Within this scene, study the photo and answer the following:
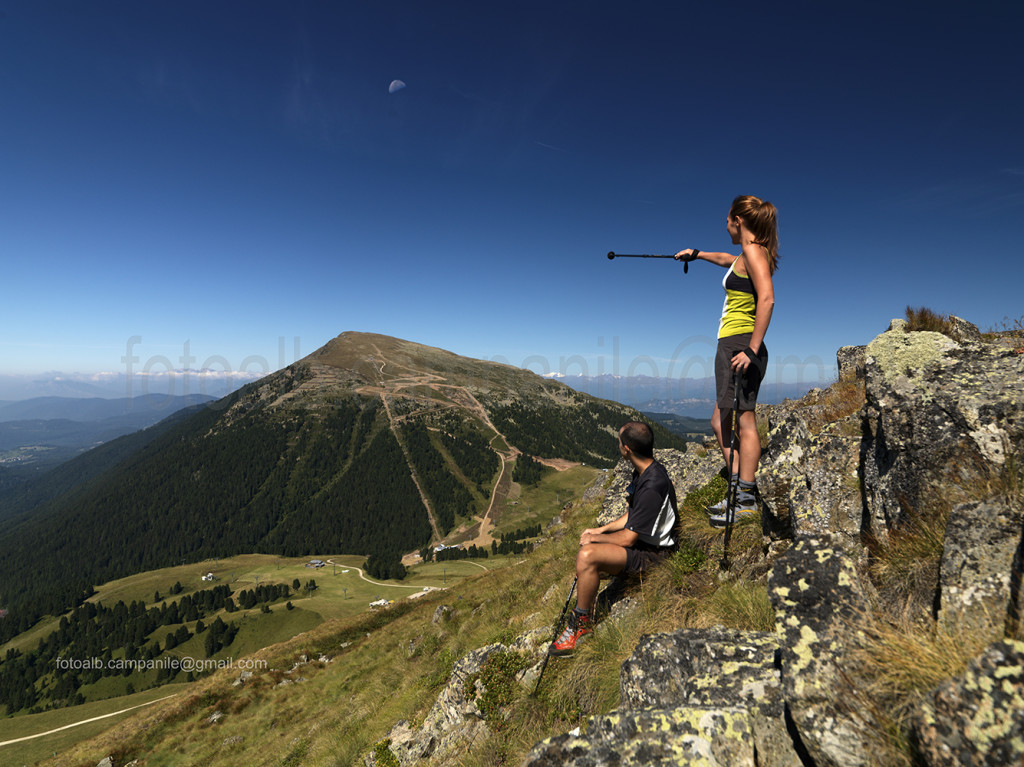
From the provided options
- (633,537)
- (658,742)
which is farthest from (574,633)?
(658,742)

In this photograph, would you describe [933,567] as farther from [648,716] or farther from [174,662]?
[174,662]

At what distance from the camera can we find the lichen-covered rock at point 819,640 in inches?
111

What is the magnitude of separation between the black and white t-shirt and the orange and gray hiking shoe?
1668 mm

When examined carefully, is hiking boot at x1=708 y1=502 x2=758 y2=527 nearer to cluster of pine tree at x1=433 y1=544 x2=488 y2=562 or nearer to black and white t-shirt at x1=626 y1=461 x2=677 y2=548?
black and white t-shirt at x1=626 y1=461 x2=677 y2=548

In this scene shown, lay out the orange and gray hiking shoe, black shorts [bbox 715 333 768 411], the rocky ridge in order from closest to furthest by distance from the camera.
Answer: the rocky ridge, black shorts [bbox 715 333 768 411], the orange and gray hiking shoe

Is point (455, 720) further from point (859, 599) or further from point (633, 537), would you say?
point (859, 599)

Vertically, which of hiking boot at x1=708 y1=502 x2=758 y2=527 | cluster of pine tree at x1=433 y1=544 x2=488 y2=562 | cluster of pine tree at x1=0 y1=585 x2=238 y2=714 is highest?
hiking boot at x1=708 y1=502 x2=758 y2=527

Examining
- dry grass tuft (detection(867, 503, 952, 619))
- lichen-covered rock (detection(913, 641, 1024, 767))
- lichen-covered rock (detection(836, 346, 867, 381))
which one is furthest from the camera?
lichen-covered rock (detection(836, 346, 867, 381))

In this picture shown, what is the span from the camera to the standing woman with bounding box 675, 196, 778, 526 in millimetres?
6199

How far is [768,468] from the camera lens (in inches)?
285

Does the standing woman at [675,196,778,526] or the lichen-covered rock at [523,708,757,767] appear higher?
the standing woman at [675,196,778,526]

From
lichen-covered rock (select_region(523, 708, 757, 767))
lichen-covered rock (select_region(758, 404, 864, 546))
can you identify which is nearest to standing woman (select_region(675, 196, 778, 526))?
lichen-covered rock (select_region(758, 404, 864, 546))

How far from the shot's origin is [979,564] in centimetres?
334

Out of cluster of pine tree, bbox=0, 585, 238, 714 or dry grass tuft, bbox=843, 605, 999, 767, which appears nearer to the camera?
dry grass tuft, bbox=843, 605, 999, 767
